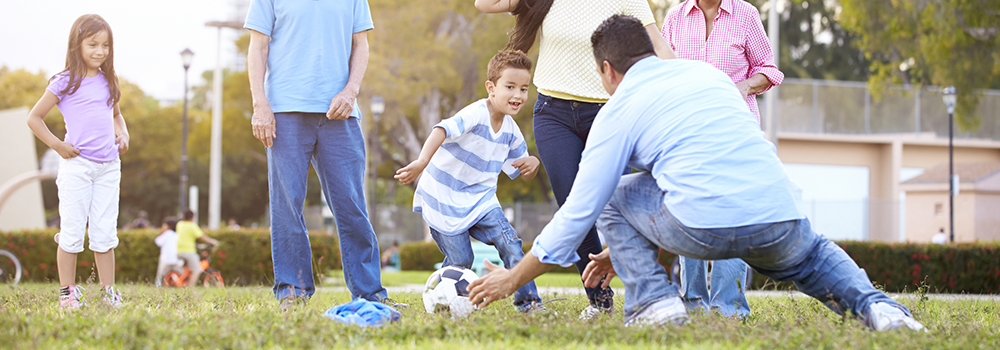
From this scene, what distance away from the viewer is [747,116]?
320 centimetres

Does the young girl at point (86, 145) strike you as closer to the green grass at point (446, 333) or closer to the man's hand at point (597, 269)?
the green grass at point (446, 333)

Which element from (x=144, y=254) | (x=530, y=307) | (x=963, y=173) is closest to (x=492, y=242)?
(x=530, y=307)

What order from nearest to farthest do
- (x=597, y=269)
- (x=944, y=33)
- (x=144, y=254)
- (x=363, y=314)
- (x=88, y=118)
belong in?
(x=363, y=314)
(x=597, y=269)
(x=88, y=118)
(x=144, y=254)
(x=944, y=33)

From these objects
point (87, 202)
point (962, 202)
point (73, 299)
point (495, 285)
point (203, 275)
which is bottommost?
point (203, 275)

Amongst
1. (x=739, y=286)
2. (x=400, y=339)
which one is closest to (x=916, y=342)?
(x=739, y=286)

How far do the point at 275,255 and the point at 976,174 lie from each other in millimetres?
28006

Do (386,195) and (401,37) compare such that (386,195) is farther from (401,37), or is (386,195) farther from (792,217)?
(792,217)

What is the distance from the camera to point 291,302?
13.1 feet

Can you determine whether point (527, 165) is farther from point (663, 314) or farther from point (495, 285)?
point (663, 314)

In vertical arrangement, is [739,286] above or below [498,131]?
below

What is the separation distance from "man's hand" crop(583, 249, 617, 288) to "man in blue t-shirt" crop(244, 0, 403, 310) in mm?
1209

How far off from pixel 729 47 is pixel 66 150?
4.19 metres

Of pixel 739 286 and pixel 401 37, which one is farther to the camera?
pixel 401 37

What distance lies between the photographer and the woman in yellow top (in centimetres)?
414
